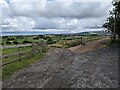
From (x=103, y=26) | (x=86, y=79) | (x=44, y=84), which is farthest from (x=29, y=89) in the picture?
(x=103, y=26)

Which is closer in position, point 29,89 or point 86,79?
point 29,89

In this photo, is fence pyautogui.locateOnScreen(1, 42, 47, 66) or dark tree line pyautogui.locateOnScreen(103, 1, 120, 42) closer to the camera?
→ fence pyautogui.locateOnScreen(1, 42, 47, 66)

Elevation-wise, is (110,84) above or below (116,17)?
below

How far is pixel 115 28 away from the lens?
38438 millimetres

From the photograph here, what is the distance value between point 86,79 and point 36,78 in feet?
7.09

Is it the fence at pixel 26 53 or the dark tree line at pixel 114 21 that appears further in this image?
the dark tree line at pixel 114 21

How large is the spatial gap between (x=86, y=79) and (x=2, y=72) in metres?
4.44

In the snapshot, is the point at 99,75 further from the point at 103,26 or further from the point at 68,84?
the point at 103,26

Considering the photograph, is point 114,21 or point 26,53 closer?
point 26,53

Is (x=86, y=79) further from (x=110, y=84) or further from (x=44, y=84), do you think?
(x=44, y=84)

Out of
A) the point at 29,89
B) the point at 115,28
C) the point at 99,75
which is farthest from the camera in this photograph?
the point at 115,28

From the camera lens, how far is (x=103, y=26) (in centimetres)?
4244

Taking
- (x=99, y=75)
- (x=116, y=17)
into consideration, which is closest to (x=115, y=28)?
(x=116, y=17)

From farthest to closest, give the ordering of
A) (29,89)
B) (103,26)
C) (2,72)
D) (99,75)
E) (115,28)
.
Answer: (103,26) → (115,28) → (2,72) → (99,75) → (29,89)
